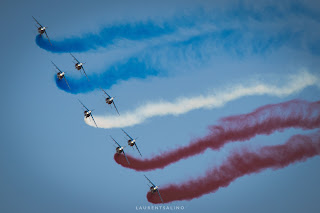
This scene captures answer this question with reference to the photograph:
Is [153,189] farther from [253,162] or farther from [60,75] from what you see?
[60,75]

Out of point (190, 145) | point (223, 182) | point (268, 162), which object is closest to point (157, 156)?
point (190, 145)

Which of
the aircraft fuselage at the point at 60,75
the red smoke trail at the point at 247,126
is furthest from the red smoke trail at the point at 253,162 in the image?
the aircraft fuselage at the point at 60,75

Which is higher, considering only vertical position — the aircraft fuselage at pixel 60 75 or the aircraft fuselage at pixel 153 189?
the aircraft fuselage at pixel 60 75

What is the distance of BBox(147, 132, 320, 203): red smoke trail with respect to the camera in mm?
37375

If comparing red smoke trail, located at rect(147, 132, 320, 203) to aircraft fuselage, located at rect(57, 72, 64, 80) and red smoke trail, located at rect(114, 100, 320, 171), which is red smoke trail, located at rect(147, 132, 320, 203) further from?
aircraft fuselage, located at rect(57, 72, 64, 80)

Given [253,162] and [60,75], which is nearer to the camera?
[253,162]

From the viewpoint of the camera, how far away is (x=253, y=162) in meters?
37.7

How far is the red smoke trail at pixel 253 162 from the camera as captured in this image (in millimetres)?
37375

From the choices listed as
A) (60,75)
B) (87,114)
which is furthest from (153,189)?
(60,75)

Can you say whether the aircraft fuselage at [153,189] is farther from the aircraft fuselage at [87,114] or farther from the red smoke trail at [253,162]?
the aircraft fuselage at [87,114]

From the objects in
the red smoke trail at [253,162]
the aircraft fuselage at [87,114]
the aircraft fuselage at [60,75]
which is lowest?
the red smoke trail at [253,162]

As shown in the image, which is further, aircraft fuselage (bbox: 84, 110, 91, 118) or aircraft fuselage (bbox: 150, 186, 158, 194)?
aircraft fuselage (bbox: 150, 186, 158, 194)

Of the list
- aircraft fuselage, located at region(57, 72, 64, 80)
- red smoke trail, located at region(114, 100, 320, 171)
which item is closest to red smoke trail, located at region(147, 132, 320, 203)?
red smoke trail, located at region(114, 100, 320, 171)

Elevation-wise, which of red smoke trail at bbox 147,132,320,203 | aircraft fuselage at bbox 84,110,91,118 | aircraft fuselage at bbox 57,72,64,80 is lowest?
red smoke trail at bbox 147,132,320,203
